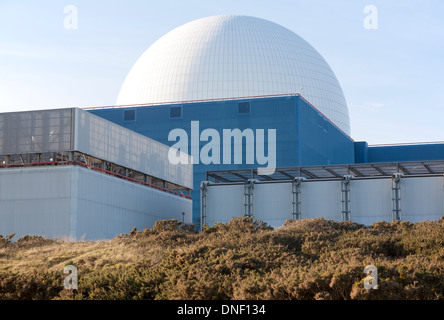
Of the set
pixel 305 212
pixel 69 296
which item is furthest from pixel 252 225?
pixel 69 296

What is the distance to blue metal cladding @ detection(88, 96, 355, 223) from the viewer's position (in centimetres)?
6150

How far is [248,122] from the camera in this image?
206ft

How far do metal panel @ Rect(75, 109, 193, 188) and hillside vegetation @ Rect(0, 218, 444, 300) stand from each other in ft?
34.9

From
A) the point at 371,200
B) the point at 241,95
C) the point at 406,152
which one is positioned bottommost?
the point at 371,200

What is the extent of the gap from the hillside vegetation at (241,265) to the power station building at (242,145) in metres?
8.58

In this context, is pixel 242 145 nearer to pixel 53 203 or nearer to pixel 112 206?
pixel 112 206

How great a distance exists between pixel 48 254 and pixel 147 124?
4126 centimetres

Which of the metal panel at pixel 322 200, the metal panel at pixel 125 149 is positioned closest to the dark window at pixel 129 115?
the metal panel at pixel 125 149

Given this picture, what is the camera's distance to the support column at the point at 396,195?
35.8 m

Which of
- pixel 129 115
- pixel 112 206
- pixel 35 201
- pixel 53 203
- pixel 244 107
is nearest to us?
pixel 53 203

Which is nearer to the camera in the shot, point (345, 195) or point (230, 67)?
point (345, 195)

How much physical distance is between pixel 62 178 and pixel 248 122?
29.7m

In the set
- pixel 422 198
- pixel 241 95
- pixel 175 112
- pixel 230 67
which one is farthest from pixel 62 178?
pixel 230 67

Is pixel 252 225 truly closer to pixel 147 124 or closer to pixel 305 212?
pixel 305 212
